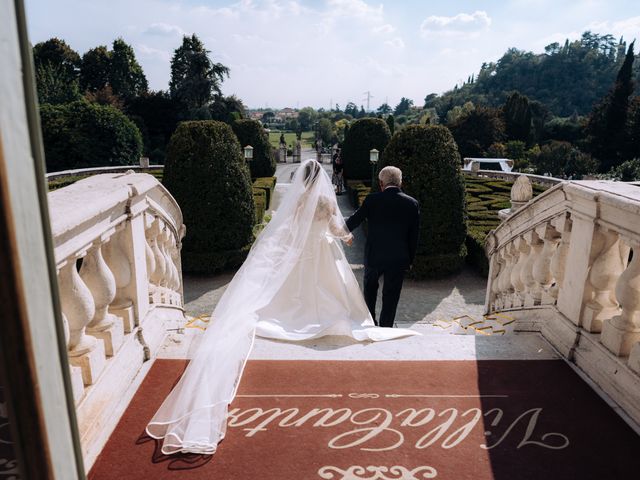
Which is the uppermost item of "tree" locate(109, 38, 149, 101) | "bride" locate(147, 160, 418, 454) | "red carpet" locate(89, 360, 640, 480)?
"tree" locate(109, 38, 149, 101)

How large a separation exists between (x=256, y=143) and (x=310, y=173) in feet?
53.8

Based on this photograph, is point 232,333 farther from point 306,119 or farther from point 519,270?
point 306,119

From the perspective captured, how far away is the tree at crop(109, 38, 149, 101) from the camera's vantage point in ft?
151

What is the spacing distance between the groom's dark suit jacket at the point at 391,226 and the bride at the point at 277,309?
32 cm

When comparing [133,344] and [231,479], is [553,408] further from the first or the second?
[133,344]

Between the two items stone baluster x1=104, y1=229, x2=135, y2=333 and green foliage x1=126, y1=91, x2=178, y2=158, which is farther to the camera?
green foliage x1=126, y1=91, x2=178, y2=158

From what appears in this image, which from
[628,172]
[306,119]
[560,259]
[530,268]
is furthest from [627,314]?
[306,119]

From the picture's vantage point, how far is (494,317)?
5258 millimetres

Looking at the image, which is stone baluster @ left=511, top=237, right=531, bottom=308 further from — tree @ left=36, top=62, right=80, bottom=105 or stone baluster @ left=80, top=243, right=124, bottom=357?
tree @ left=36, top=62, right=80, bottom=105

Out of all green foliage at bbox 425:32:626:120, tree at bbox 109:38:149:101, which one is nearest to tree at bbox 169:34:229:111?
Answer: tree at bbox 109:38:149:101

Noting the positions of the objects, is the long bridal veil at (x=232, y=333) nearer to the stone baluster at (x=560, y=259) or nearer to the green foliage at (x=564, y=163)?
the stone baluster at (x=560, y=259)

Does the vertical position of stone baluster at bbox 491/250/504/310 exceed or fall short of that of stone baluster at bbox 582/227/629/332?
it falls short

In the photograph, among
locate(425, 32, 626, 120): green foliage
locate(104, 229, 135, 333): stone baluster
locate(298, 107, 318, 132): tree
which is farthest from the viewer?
locate(298, 107, 318, 132): tree

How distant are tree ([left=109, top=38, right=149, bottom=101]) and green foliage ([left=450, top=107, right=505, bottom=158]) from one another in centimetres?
3094
